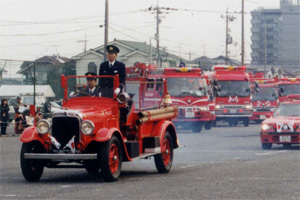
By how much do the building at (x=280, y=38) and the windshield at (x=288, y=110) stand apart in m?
148

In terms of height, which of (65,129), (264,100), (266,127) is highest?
(264,100)

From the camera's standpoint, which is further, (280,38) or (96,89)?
(280,38)

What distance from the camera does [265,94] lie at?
46750mm

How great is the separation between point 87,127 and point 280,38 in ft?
546

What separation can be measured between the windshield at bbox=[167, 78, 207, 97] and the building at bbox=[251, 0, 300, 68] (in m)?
139

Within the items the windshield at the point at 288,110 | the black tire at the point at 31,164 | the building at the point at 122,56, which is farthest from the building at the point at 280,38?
the black tire at the point at 31,164

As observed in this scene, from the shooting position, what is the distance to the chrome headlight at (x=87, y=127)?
1298 centimetres

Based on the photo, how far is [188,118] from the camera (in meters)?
34.6

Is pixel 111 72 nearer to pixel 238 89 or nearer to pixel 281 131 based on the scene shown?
pixel 281 131

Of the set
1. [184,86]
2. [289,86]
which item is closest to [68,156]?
[184,86]

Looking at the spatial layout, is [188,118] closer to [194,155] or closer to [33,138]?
[194,155]

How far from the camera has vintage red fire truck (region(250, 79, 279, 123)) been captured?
153 feet

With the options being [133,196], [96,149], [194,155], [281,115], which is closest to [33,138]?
[96,149]

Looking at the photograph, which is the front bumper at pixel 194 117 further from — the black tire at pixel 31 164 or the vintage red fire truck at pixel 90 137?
the black tire at pixel 31 164
